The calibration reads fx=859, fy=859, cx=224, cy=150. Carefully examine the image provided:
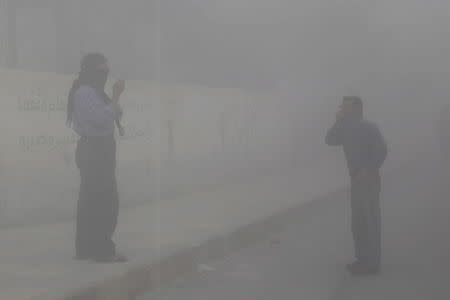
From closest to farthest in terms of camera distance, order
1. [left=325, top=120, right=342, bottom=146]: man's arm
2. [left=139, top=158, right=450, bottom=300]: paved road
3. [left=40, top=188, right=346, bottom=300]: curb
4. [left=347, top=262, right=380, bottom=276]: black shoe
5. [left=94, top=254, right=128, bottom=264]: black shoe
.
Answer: [left=40, top=188, right=346, bottom=300]: curb → [left=139, top=158, right=450, bottom=300]: paved road → [left=94, top=254, right=128, bottom=264]: black shoe → [left=347, top=262, right=380, bottom=276]: black shoe → [left=325, top=120, right=342, bottom=146]: man's arm

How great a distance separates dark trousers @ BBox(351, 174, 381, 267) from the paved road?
0.22 metres

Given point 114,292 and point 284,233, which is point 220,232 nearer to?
point 284,233

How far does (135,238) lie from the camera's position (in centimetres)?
843

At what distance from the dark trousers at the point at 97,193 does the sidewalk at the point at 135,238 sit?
0.74 ft

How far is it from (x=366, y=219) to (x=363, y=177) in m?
0.37

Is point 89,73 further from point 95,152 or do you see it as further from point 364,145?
point 364,145

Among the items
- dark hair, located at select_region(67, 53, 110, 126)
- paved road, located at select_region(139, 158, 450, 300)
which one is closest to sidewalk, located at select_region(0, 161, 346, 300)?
paved road, located at select_region(139, 158, 450, 300)

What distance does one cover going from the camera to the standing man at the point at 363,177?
744 centimetres

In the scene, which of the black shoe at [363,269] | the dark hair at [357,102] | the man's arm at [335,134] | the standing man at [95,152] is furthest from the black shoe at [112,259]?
the dark hair at [357,102]

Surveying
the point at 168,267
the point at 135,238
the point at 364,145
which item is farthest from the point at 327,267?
the point at 135,238

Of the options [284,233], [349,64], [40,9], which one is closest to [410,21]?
[349,64]

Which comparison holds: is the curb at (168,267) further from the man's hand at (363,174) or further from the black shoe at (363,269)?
the man's hand at (363,174)

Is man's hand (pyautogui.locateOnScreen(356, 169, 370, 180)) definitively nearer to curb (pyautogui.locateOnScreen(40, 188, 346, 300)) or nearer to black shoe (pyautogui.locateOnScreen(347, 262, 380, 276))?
black shoe (pyautogui.locateOnScreen(347, 262, 380, 276))

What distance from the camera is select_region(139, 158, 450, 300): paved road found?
653 cm
